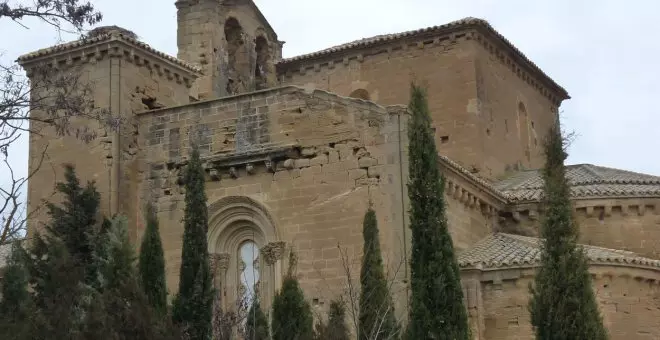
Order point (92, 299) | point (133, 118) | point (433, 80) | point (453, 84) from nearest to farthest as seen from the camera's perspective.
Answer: point (92, 299)
point (133, 118)
point (453, 84)
point (433, 80)

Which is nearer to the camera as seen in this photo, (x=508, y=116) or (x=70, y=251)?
(x=70, y=251)

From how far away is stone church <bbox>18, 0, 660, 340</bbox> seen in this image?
725 inches

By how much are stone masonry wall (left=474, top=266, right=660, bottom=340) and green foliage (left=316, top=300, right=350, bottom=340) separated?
9.14 feet

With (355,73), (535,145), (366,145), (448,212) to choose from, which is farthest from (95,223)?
(535,145)

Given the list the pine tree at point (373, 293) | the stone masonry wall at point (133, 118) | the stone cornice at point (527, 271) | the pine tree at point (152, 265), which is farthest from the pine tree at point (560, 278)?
the stone masonry wall at point (133, 118)

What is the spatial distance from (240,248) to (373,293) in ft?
13.5

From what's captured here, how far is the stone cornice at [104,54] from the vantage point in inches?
806

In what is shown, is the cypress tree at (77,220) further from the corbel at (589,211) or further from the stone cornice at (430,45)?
the corbel at (589,211)

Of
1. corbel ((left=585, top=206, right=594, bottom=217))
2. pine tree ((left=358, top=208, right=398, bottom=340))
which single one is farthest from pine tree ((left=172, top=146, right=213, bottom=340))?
corbel ((left=585, top=206, right=594, bottom=217))

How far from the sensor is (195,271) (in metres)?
16.5

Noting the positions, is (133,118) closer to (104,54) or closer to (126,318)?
(104,54)

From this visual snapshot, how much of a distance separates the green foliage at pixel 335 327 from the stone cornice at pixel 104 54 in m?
6.64

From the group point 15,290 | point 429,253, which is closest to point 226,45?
point 15,290

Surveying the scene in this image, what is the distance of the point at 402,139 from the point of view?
724 inches
